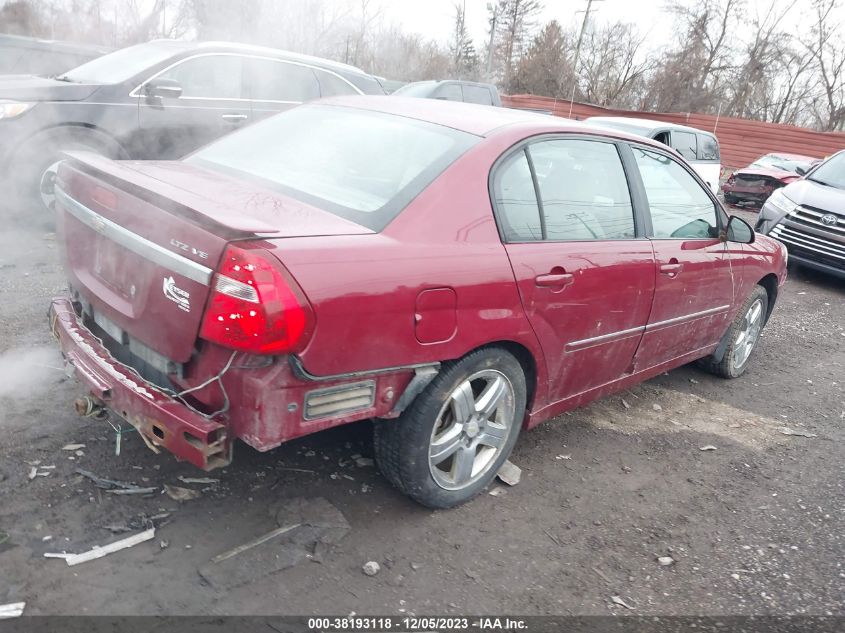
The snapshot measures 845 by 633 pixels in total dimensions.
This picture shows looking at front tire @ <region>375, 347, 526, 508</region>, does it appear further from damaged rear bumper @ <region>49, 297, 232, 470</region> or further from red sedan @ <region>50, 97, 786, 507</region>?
damaged rear bumper @ <region>49, 297, 232, 470</region>

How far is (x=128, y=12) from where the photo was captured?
9.08 metres

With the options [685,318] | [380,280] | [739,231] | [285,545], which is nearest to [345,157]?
[380,280]

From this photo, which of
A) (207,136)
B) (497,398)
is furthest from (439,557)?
(207,136)

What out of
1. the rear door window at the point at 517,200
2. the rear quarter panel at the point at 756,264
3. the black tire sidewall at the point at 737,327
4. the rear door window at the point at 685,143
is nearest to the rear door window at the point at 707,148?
the rear door window at the point at 685,143

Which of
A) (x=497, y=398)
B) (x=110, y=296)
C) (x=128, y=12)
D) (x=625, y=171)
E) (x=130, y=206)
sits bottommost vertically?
(x=497, y=398)

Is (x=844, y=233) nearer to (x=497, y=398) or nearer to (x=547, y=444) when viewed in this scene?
(x=547, y=444)

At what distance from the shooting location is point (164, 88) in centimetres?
577

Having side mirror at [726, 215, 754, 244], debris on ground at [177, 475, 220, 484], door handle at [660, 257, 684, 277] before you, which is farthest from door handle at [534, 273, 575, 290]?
side mirror at [726, 215, 754, 244]

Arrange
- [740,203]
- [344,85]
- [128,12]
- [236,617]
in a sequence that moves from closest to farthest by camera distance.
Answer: [236,617]
[344,85]
[128,12]
[740,203]

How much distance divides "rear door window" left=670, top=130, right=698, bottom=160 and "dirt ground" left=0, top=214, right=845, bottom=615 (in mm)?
8248

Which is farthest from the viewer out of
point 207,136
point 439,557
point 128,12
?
point 128,12

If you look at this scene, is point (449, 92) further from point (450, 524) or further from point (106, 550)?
point (106, 550)

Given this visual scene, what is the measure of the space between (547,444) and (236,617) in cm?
189

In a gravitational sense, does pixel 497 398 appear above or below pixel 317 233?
below
